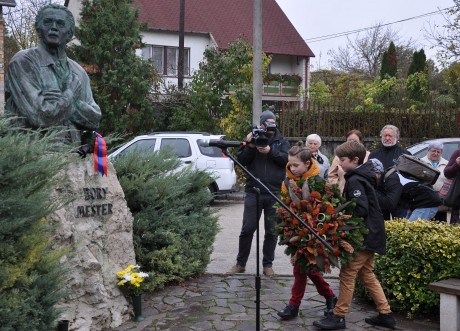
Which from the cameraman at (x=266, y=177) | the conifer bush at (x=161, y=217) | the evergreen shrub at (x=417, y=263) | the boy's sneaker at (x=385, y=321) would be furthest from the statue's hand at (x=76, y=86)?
the boy's sneaker at (x=385, y=321)

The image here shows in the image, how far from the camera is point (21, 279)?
350cm

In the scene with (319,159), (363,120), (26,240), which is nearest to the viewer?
(26,240)

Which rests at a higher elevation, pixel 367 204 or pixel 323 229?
pixel 367 204

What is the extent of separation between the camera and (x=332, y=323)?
489 cm

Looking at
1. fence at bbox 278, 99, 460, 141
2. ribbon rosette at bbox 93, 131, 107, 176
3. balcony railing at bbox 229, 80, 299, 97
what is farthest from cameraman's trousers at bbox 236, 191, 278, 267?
balcony railing at bbox 229, 80, 299, 97

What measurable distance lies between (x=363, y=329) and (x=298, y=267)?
2.60 ft

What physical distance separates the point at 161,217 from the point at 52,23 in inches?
88.3

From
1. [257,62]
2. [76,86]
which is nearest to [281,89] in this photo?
[257,62]

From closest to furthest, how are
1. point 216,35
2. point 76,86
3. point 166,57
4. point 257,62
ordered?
point 76,86, point 257,62, point 166,57, point 216,35

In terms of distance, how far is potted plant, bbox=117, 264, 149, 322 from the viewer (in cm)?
501

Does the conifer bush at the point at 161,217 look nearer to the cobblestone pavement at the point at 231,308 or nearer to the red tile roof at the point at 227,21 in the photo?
the cobblestone pavement at the point at 231,308

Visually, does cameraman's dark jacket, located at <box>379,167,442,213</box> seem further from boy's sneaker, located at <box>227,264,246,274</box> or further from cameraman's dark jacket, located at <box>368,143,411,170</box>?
boy's sneaker, located at <box>227,264,246,274</box>

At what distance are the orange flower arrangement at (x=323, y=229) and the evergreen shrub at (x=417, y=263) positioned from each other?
2.49 ft

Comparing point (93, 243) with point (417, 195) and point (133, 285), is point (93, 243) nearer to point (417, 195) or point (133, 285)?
point (133, 285)
